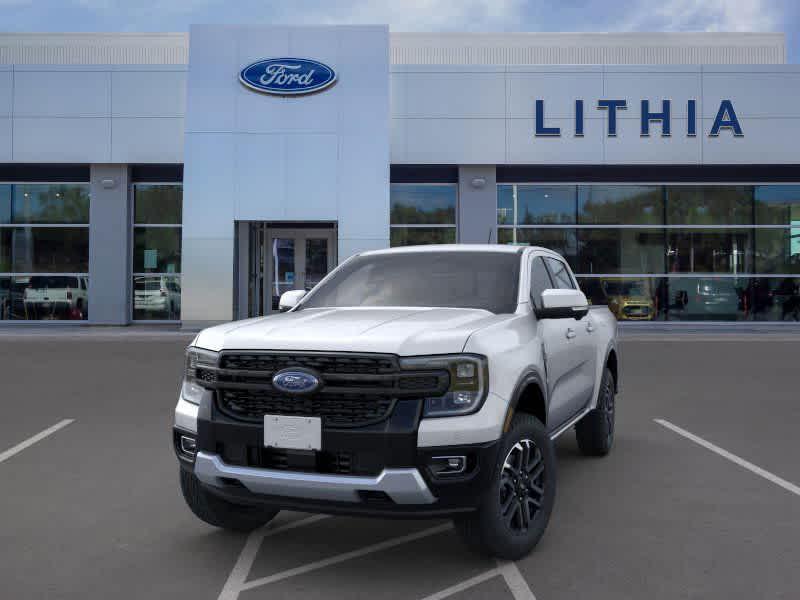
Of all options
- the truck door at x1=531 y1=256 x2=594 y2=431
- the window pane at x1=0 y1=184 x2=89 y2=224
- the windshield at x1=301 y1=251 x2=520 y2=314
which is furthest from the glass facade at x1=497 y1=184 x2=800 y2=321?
the windshield at x1=301 y1=251 x2=520 y2=314

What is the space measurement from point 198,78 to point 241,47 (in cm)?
145

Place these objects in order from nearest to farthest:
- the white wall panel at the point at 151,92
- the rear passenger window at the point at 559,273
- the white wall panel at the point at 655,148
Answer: the rear passenger window at the point at 559,273 < the white wall panel at the point at 151,92 < the white wall panel at the point at 655,148

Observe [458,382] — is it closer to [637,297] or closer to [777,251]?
[637,297]

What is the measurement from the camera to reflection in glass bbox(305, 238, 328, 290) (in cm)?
2475

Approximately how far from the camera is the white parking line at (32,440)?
23.0 ft

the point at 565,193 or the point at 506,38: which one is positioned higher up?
the point at 506,38

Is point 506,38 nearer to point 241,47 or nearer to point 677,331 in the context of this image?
point 241,47

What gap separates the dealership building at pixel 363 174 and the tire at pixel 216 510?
55.8 ft

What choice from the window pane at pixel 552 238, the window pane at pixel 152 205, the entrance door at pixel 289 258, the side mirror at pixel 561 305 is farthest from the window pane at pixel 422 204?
the side mirror at pixel 561 305

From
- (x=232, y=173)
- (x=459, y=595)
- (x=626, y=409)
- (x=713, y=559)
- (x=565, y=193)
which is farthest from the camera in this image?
(x=565, y=193)

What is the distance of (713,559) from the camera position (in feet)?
14.1

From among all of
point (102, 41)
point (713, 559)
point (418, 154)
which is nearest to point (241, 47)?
point (418, 154)

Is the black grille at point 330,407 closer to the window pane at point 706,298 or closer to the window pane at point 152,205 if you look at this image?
the window pane at point 152,205

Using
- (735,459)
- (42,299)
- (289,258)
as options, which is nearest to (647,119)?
(289,258)
